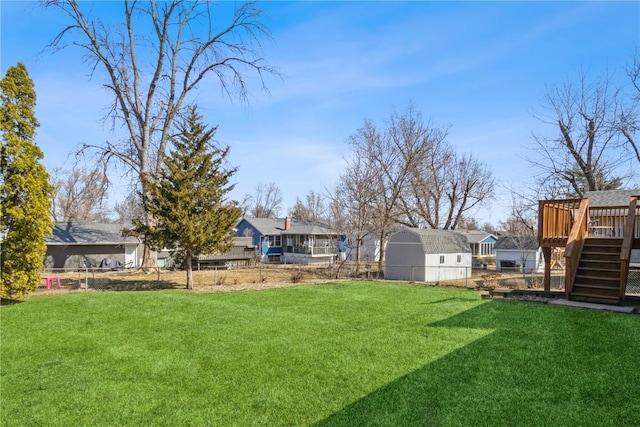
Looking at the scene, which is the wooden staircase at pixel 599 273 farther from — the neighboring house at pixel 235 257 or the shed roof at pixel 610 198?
the neighboring house at pixel 235 257

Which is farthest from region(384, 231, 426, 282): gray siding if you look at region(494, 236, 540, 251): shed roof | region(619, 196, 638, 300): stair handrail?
region(619, 196, 638, 300): stair handrail

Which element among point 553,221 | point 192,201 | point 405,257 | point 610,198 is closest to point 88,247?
point 192,201

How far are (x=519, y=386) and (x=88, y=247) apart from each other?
27.8 meters

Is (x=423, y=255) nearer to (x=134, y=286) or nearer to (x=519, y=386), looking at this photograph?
(x=134, y=286)

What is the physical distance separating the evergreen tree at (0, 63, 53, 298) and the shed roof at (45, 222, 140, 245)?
12961mm

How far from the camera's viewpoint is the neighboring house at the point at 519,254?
31.9 meters

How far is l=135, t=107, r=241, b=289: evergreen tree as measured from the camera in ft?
48.8

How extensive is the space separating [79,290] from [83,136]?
11.4 m

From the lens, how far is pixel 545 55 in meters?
14.0

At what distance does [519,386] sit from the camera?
16.5 feet

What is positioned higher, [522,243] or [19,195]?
[19,195]

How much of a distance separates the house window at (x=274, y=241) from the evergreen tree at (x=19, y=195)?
28.6 meters

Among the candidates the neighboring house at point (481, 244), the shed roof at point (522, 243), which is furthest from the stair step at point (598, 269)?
the neighboring house at point (481, 244)

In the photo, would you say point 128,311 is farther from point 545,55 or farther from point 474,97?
point 545,55
